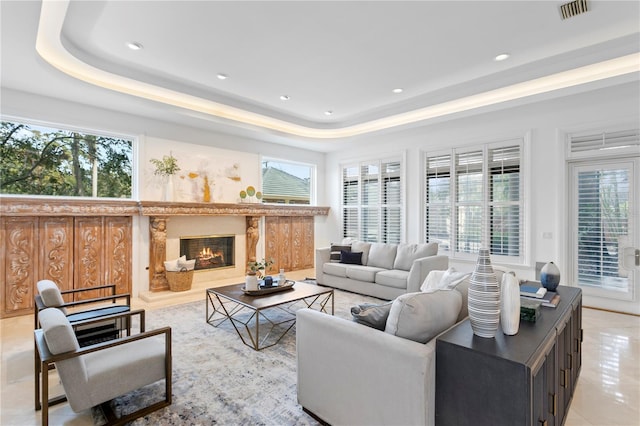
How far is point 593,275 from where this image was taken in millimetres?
4637

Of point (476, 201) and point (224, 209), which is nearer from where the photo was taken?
point (476, 201)

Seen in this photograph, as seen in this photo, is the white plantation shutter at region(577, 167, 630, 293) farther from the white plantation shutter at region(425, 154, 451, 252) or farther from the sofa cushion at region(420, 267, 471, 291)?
the sofa cushion at region(420, 267, 471, 291)

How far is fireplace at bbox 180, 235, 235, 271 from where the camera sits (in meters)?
5.95

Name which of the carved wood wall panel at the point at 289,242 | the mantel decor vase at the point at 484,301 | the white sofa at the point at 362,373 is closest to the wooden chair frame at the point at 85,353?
the white sofa at the point at 362,373

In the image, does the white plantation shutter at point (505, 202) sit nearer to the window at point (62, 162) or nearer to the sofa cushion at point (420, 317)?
the sofa cushion at point (420, 317)

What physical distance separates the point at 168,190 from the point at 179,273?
1.42 m

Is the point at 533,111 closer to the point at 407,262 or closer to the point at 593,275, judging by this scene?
the point at 593,275

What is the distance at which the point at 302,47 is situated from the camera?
12.5ft

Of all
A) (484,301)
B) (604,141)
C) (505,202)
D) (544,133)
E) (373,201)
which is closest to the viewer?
(484,301)

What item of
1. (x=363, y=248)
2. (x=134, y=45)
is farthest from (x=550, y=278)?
(x=134, y=45)

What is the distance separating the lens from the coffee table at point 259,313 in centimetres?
339

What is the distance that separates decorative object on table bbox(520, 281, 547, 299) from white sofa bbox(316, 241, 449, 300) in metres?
1.92

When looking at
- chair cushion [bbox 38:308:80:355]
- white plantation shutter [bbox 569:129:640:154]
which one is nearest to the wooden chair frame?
chair cushion [bbox 38:308:80:355]

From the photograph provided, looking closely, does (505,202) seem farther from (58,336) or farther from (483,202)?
(58,336)
